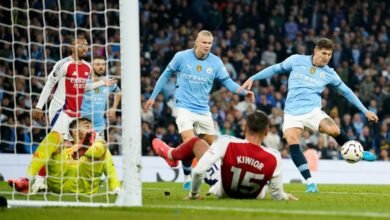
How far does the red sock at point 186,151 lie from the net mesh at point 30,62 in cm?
79

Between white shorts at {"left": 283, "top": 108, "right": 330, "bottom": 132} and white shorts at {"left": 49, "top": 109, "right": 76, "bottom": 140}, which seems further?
white shorts at {"left": 283, "top": 108, "right": 330, "bottom": 132}

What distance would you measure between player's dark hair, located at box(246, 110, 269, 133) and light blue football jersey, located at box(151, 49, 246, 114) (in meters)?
3.68

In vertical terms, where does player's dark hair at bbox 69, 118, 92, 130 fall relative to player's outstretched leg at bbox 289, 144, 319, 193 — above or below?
above

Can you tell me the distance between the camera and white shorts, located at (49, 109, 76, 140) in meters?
13.5

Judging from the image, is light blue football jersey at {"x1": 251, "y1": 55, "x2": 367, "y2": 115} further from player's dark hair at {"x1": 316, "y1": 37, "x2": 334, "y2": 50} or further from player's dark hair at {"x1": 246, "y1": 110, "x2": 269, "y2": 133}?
player's dark hair at {"x1": 246, "y1": 110, "x2": 269, "y2": 133}

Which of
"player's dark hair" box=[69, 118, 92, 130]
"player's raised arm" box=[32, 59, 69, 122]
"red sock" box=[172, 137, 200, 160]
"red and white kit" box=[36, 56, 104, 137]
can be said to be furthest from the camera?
"red and white kit" box=[36, 56, 104, 137]

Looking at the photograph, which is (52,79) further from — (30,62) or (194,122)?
(194,122)

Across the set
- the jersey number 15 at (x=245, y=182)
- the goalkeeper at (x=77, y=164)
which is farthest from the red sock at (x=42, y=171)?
the jersey number 15 at (x=245, y=182)

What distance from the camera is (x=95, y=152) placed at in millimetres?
11484

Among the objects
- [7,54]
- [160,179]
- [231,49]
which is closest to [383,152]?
[231,49]

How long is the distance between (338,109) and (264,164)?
1576 centimetres

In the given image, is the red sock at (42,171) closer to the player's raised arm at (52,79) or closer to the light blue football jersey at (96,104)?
the player's raised arm at (52,79)

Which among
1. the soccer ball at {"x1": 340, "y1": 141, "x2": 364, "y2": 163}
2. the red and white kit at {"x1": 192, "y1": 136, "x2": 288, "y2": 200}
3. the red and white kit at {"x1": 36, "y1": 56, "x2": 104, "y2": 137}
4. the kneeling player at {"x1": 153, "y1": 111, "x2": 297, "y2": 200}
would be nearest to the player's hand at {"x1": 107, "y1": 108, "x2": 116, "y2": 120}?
the red and white kit at {"x1": 36, "y1": 56, "x2": 104, "y2": 137}

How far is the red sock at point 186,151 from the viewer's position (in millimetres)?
11031
